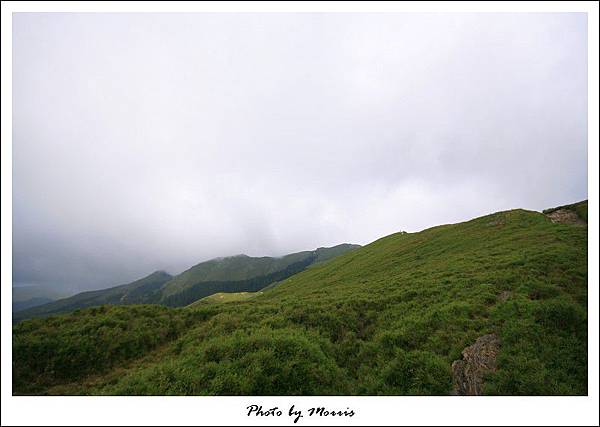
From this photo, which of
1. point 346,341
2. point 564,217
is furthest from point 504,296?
point 564,217

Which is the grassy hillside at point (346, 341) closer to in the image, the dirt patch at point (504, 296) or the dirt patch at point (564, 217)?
the dirt patch at point (504, 296)

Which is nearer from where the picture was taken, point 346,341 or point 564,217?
point 346,341

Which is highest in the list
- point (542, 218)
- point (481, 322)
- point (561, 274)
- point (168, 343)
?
point (542, 218)

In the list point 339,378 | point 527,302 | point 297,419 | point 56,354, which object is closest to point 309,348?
point 339,378

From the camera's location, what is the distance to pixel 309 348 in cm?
1026

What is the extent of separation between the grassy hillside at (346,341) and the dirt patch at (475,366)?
245 millimetres

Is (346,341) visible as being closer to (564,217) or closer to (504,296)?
(504,296)

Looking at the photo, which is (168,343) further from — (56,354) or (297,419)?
(297,419)

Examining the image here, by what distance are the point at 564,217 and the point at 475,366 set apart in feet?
Result: 118

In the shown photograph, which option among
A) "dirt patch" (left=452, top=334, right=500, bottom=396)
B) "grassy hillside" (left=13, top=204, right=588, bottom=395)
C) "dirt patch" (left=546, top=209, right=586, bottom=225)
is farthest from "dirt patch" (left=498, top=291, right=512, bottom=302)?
"dirt patch" (left=546, top=209, right=586, bottom=225)

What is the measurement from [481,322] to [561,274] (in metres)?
8.20

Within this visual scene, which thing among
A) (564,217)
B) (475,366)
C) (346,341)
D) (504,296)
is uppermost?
(564,217)

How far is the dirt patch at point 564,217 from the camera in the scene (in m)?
29.8

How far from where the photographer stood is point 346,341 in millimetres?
12242
